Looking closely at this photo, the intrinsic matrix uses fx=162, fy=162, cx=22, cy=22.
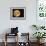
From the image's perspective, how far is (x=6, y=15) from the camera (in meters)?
7.28

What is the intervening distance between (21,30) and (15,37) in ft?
1.39

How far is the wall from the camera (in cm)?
725

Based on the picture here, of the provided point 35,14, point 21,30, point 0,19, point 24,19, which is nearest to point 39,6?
point 35,14

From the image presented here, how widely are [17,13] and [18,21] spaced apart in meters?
0.36

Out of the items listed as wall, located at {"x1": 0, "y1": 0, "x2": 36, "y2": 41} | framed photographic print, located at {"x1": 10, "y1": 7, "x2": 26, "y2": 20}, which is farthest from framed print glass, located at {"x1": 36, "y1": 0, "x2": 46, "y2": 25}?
framed photographic print, located at {"x1": 10, "y1": 7, "x2": 26, "y2": 20}

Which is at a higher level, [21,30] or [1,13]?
[1,13]

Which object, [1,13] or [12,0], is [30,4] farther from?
[1,13]

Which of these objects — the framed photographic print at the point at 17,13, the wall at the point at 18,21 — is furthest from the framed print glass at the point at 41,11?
the framed photographic print at the point at 17,13

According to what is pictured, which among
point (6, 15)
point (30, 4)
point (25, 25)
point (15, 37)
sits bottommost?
point (15, 37)

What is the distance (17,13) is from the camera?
726 cm

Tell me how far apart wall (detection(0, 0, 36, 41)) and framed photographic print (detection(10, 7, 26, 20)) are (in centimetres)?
14

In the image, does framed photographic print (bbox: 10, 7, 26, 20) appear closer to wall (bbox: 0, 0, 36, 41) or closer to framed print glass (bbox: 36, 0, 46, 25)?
wall (bbox: 0, 0, 36, 41)

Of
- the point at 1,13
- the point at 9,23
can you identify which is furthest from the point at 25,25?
the point at 1,13

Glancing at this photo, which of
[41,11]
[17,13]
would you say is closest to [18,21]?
A: [17,13]
